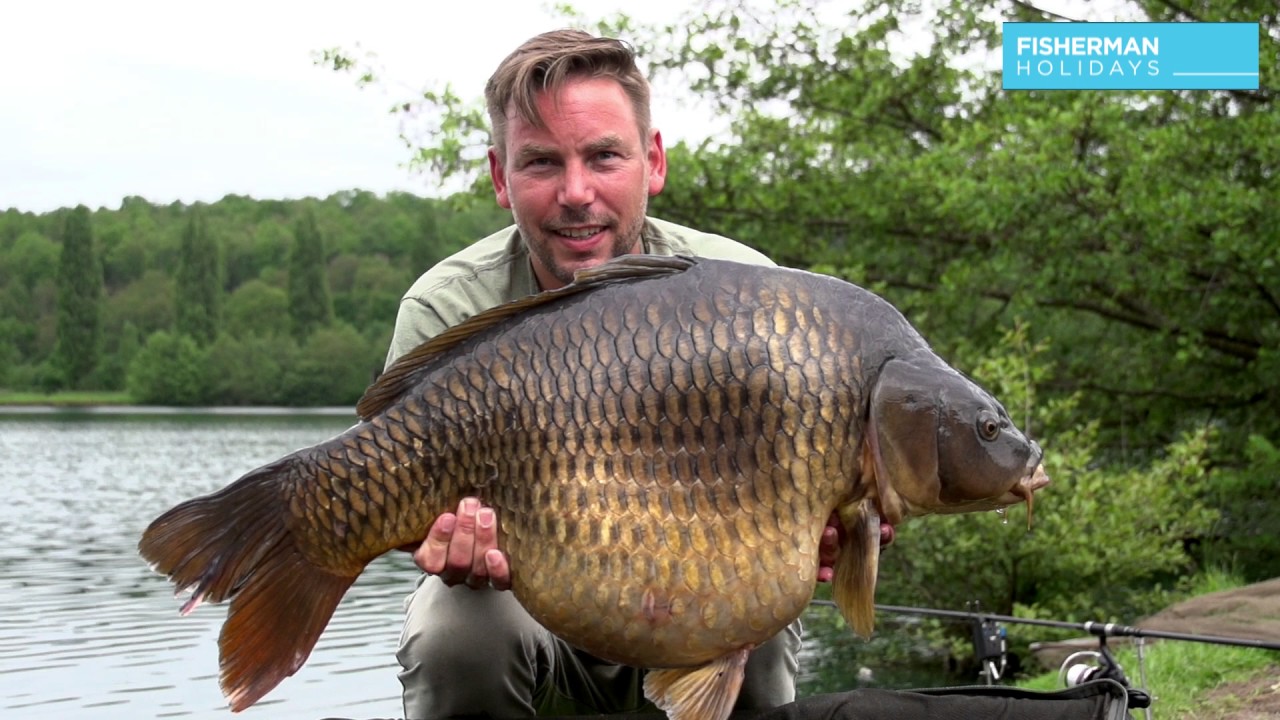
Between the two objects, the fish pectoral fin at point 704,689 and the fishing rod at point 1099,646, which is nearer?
the fish pectoral fin at point 704,689

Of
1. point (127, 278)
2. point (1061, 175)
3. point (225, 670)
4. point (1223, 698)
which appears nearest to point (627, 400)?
point (225, 670)

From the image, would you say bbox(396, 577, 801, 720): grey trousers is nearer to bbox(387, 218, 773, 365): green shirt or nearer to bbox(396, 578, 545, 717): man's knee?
bbox(396, 578, 545, 717): man's knee

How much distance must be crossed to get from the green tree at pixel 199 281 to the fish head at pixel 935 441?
36.4 metres

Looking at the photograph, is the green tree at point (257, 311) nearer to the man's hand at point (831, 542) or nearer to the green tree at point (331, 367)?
the green tree at point (331, 367)

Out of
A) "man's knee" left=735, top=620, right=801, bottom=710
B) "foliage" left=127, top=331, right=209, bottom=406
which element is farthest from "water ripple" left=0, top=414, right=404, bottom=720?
"foliage" left=127, top=331, right=209, bottom=406

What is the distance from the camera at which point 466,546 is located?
5.13 ft

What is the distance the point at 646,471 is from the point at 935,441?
296 millimetres

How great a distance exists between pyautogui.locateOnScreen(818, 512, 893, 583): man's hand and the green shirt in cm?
54

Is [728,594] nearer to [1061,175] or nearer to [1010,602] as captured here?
[1010,602]

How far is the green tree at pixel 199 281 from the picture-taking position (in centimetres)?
3625

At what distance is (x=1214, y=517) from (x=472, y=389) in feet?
15.2

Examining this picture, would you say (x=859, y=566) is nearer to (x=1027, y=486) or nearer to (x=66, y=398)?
(x=1027, y=486)

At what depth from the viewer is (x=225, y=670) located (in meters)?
1.58

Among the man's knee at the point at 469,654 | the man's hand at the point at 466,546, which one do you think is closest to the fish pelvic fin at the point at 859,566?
the man's hand at the point at 466,546
